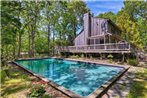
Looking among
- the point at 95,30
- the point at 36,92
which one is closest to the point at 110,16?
the point at 95,30

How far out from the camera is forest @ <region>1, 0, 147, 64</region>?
31.8 meters

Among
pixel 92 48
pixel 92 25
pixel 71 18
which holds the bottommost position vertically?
pixel 92 48

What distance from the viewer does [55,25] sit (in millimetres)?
39719

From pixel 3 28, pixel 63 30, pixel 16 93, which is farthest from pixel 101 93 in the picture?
pixel 63 30

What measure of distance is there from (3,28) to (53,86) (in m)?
7.04

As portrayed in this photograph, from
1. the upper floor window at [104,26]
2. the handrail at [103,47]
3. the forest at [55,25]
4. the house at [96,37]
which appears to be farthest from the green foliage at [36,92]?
the forest at [55,25]

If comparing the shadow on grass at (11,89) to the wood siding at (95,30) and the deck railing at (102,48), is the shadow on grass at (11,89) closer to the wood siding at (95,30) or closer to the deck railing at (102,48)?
the deck railing at (102,48)

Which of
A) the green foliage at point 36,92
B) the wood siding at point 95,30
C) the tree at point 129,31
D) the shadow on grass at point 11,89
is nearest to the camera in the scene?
the green foliage at point 36,92

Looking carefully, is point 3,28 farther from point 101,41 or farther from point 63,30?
point 63,30

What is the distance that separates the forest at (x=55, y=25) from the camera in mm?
31766

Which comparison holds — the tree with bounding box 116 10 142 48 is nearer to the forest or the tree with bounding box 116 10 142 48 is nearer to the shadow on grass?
the forest

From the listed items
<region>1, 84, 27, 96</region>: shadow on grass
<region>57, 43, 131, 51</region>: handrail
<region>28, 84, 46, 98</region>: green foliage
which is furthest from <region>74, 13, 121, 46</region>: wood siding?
<region>28, 84, 46, 98</region>: green foliage

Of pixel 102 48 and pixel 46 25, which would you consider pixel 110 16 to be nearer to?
pixel 46 25

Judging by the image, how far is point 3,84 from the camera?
8945 mm
